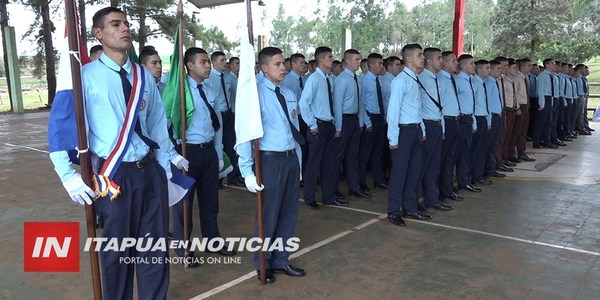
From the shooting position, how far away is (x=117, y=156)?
7.61ft

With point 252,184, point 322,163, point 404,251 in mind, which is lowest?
point 404,251

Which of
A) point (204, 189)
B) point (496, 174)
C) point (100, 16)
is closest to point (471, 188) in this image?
point (496, 174)

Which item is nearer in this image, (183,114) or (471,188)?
(183,114)

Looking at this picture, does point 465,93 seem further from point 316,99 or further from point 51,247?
point 51,247

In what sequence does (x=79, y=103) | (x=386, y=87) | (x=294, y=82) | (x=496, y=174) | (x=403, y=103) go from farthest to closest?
(x=294, y=82) < (x=496, y=174) < (x=386, y=87) < (x=403, y=103) < (x=79, y=103)

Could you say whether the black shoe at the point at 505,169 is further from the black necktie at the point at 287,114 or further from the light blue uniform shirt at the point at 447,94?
the black necktie at the point at 287,114

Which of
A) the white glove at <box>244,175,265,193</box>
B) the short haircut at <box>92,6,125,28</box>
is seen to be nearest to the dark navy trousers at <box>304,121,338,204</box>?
the white glove at <box>244,175,265,193</box>

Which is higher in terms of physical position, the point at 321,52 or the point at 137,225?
the point at 321,52

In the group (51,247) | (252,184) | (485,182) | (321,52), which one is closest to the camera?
(252,184)

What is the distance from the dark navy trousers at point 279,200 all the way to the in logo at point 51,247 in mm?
1494

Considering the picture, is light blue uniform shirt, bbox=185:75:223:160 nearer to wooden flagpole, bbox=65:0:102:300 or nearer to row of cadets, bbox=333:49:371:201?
wooden flagpole, bbox=65:0:102:300

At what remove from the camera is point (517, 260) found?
365 centimetres

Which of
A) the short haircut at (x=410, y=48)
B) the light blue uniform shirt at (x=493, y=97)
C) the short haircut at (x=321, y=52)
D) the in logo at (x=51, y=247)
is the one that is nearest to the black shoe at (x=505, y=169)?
the light blue uniform shirt at (x=493, y=97)

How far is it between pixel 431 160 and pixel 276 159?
2.31 metres
